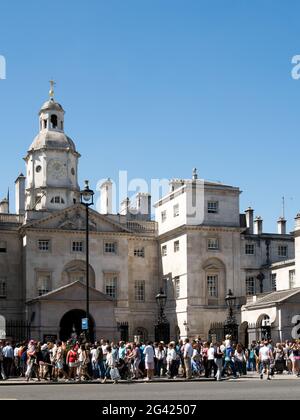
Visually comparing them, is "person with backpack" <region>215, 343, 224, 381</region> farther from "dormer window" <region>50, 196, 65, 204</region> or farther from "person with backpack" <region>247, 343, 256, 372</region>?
"dormer window" <region>50, 196, 65, 204</region>

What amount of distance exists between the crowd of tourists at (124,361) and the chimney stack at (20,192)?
130 feet

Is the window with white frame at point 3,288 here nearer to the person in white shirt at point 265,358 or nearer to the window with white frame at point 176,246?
the window with white frame at point 176,246

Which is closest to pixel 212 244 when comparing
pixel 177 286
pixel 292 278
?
pixel 177 286

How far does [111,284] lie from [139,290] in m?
3.05

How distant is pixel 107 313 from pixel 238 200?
1728 cm

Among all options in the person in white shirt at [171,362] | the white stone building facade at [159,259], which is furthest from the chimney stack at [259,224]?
the person in white shirt at [171,362]

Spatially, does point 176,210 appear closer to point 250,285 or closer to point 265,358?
point 250,285

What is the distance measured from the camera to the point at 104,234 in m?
65.6

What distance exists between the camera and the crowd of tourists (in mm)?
34000

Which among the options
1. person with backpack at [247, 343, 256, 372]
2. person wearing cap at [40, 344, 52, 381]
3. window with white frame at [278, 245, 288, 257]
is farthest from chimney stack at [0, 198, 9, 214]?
person wearing cap at [40, 344, 52, 381]

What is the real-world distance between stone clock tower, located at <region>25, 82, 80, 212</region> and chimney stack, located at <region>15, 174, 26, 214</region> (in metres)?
2.55

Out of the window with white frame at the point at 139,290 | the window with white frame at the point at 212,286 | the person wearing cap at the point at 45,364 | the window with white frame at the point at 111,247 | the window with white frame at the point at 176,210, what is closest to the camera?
the person wearing cap at the point at 45,364

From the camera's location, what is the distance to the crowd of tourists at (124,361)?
112 ft

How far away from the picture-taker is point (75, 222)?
64750 mm
